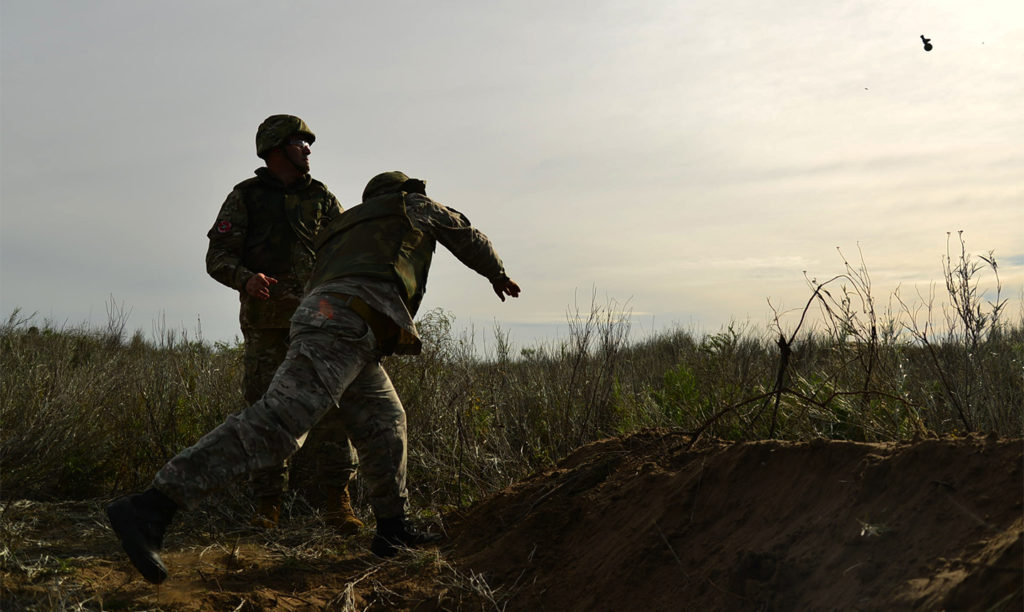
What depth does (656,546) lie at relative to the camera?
9.17ft

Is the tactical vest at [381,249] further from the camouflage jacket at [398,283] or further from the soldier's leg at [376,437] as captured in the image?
the soldier's leg at [376,437]

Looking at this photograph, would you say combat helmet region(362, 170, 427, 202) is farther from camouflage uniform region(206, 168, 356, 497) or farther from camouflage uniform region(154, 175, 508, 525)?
camouflage uniform region(206, 168, 356, 497)

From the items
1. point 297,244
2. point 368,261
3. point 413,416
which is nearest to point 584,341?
point 413,416

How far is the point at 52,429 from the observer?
5.35m

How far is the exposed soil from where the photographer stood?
2.04 m

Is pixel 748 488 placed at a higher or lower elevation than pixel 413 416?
lower

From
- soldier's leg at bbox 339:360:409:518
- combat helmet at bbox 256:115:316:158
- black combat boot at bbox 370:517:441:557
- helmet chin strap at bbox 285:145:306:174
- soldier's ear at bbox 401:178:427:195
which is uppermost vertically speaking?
combat helmet at bbox 256:115:316:158

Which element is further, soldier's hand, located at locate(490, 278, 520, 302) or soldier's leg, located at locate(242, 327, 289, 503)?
soldier's leg, located at locate(242, 327, 289, 503)

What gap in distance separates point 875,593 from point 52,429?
18.1ft

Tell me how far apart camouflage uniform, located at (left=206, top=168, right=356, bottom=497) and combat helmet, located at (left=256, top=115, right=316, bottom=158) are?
17 centimetres

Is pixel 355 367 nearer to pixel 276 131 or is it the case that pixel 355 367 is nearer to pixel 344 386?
pixel 344 386

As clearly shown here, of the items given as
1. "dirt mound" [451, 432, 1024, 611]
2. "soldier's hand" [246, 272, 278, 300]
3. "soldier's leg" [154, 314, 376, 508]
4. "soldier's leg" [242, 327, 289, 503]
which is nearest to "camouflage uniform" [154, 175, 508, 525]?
"soldier's leg" [154, 314, 376, 508]

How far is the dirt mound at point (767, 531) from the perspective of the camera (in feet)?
6.43

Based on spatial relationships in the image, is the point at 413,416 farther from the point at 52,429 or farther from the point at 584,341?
the point at 52,429
